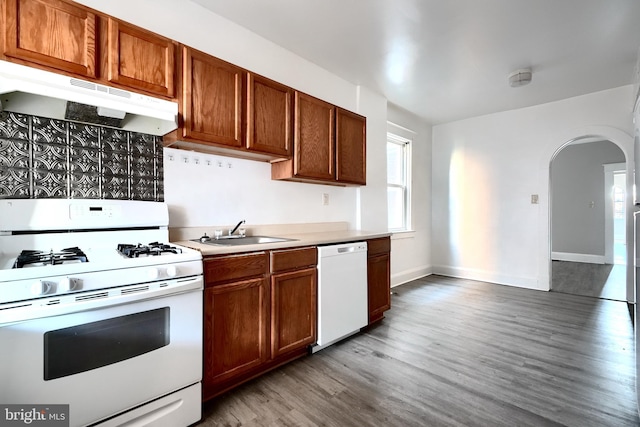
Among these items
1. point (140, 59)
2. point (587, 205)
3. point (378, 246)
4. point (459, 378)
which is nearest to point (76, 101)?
point (140, 59)

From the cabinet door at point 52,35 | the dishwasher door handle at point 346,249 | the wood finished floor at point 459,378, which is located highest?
the cabinet door at point 52,35

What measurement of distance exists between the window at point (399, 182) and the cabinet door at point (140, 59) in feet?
11.0

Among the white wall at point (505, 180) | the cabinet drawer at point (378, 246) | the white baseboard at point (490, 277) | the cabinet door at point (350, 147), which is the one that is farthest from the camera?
the white baseboard at point (490, 277)

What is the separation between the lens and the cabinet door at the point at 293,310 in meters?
1.95

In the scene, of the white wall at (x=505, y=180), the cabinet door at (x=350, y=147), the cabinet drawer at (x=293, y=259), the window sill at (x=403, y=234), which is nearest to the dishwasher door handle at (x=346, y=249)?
the cabinet drawer at (x=293, y=259)

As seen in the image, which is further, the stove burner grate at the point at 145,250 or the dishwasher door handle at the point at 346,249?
the dishwasher door handle at the point at 346,249

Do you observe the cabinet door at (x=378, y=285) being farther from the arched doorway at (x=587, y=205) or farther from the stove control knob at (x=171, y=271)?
the arched doorway at (x=587, y=205)

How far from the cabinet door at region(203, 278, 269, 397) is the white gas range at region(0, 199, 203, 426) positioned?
0.11 metres

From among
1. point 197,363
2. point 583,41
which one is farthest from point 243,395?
point 583,41

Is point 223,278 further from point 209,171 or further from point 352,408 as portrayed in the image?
point 352,408

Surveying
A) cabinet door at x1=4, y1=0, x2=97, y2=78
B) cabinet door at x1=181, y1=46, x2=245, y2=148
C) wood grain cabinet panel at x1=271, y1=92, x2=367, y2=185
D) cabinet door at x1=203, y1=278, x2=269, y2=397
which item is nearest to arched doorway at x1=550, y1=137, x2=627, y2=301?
wood grain cabinet panel at x1=271, y1=92, x2=367, y2=185

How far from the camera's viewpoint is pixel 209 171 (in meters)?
2.20

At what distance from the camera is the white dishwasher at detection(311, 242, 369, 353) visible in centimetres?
222

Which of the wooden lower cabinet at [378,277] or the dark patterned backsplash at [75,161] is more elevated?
the dark patterned backsplash at [75,161]
